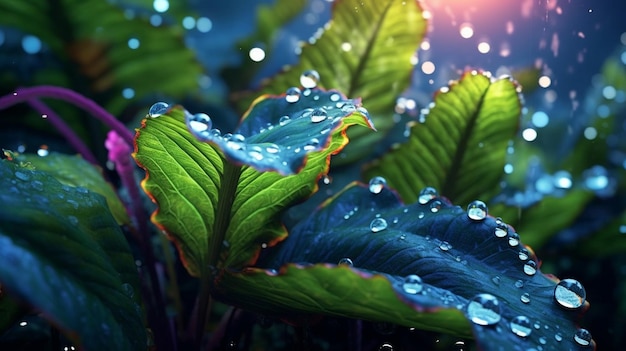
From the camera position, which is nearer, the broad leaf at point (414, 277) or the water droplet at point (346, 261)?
the broad leaf at point (414, 277)

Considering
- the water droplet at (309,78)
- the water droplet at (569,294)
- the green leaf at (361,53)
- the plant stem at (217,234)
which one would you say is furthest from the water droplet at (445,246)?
the green leaf at (361,53)

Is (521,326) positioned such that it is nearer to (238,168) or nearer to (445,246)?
(445,246)

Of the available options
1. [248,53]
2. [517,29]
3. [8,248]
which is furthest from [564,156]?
[8,248]

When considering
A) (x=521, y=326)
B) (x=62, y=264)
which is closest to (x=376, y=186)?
(x=521, y=326)

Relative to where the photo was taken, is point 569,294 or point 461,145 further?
point 461,145

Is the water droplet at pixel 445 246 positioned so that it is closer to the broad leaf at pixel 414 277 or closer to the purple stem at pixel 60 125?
the broad leaf at pixel 414 277

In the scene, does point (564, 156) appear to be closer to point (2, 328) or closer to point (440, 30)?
point (440, 30)

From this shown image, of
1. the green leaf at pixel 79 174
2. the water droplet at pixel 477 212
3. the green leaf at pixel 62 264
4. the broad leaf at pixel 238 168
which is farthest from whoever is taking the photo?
the green leaf at pixel 79 174
